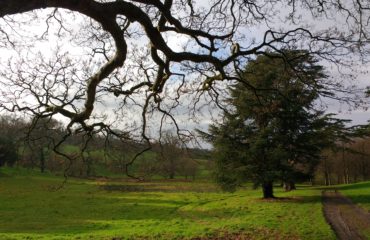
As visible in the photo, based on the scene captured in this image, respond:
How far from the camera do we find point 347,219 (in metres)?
20.1

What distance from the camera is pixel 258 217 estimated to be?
2234cm

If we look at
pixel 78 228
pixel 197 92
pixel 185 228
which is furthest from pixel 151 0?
pixel 78 228

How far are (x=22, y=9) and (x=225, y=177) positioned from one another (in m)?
28.3

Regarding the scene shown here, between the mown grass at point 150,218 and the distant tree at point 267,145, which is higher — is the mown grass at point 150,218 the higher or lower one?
the lower one

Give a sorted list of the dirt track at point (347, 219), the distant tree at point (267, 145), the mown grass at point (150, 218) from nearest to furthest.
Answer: the dirt track at point (347, 219) → the mown grass at point (150, 218) → the distant tree at point (267, 145)

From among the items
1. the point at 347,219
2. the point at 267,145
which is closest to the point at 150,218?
the point at 267,145

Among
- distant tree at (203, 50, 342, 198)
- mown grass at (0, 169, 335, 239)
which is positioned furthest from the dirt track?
distant tree at (203, 50, 342, 198)

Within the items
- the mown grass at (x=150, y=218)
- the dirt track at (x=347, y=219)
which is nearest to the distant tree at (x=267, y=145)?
the mown grass at (x=150, y=218)

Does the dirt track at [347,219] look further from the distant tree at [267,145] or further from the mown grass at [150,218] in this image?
the distant tree at [267,145]

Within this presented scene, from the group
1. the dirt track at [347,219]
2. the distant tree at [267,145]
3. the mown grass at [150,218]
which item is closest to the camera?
the dirt track at [347,219]

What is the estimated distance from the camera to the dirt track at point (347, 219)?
15.9 metres

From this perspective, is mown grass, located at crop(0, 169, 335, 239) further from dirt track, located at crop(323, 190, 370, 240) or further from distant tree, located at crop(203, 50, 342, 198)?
distant tree, located at crop(203, 50, 342, 198)

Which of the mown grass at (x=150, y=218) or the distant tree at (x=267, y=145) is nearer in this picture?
the mown grass at (x=150, y=218)

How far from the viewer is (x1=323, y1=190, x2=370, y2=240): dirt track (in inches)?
627
